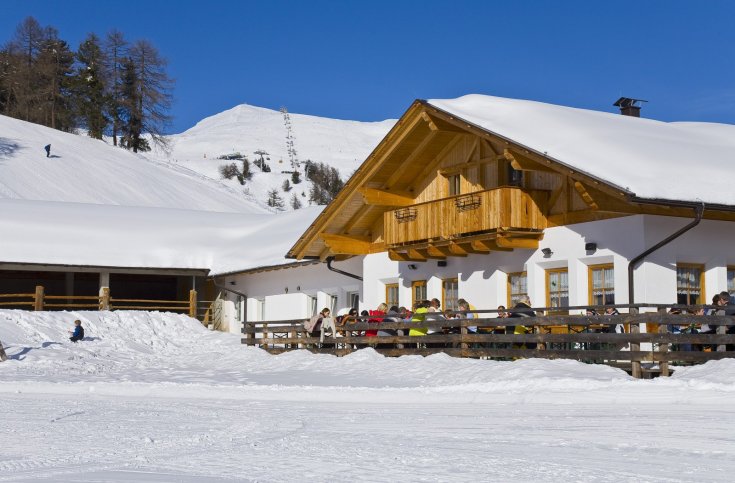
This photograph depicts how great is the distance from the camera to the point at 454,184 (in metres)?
24.6

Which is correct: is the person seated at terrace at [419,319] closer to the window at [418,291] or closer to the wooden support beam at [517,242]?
the wooden support beam at [517,242]

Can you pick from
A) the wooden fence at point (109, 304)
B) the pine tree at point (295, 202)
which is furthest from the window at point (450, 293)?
the pine tree at point (295, 202)

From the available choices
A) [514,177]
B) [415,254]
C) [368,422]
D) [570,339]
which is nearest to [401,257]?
[415,254]

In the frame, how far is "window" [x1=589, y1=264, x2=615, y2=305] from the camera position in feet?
66.5

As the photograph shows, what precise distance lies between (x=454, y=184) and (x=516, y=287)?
3.07 m

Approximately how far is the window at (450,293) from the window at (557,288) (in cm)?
313

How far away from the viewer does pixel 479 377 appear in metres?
16.6

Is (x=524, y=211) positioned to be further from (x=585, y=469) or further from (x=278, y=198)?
(x=278, y=198)

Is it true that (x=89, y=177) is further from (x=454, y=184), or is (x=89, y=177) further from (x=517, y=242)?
(x=517, y=242)

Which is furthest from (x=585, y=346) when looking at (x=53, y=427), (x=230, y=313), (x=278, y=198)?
(x=278, y=198)

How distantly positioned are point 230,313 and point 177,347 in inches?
187

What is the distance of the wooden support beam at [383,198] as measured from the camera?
25172 mm

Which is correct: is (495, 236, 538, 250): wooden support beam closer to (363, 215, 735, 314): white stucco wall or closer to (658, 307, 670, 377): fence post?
(363, 215, 735, 314): white stucco wall

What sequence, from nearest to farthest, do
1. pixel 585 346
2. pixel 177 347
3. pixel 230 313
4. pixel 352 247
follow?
pixel 585 346 < pixel 352 247 < pixel 177 347 < pixel 230 313
